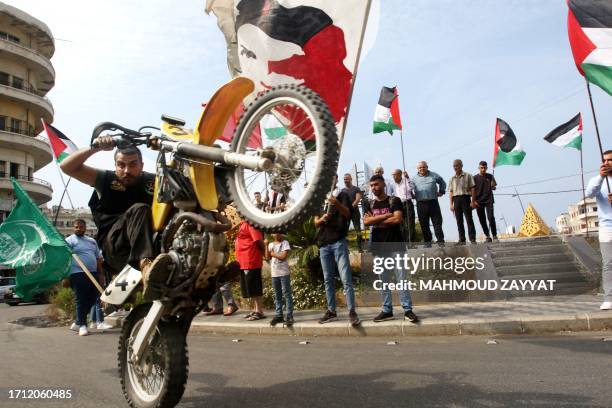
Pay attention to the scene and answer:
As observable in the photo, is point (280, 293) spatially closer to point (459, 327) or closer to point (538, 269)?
point (459, 327)

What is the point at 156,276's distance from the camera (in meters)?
3.40

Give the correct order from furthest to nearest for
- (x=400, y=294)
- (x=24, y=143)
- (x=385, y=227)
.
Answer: (x=24, y=143)
(x=385, y=227)
(x=400, y=294)

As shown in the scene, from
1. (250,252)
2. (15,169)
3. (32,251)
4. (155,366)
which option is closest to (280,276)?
(250,252)

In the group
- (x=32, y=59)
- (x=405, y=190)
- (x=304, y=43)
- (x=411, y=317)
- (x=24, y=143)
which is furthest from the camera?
(x=32, y=59)

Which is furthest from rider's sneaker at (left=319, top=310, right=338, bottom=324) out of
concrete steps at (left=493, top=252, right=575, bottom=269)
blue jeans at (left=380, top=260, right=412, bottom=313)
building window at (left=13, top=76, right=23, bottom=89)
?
building window at (left=13, top=76, right=23, bottom=89)

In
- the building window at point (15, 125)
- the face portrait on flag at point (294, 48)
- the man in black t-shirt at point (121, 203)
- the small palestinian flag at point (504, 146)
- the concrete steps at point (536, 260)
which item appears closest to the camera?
the man in black t-shirt at point (121, 203)

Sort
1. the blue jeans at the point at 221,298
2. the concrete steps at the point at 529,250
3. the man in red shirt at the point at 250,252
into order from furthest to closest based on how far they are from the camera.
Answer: the concrete steps at the point at 529,250 → the blue jeans at the point at 221,298 → the man in red shirt at the point at 250,252

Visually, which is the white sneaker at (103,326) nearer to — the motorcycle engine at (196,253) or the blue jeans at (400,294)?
the blue jeans at (400,294)

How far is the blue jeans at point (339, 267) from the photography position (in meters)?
7.59

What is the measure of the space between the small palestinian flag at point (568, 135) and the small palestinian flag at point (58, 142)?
43.0ft

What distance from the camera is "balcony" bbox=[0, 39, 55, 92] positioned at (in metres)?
44.8

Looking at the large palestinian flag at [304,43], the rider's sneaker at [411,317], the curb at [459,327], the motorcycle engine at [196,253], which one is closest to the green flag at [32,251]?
the curb at [459,327]

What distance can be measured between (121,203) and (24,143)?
1931 inches

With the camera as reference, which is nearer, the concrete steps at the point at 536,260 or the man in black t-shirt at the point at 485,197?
the concrete steps at the point at 536,260
